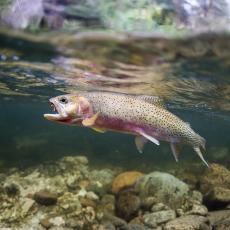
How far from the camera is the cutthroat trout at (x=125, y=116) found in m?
6.33

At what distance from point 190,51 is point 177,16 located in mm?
3112

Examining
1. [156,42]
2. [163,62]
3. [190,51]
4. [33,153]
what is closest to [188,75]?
[163,62]

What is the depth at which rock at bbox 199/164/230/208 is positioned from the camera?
13.7m

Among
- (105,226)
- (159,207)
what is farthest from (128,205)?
(105,226)

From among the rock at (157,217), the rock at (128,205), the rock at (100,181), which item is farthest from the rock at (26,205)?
the rock at (157,217)

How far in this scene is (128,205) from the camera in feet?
44.2

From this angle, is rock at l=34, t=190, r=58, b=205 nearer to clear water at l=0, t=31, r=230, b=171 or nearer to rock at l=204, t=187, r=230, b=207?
clear water at l=0, t=31, r=230, b=171

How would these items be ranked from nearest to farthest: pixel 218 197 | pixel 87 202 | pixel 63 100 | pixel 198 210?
pixel 63 100
pixel 198 210
pixel 218 197
pixel 87 202

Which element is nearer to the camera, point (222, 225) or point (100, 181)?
point (222, 225)

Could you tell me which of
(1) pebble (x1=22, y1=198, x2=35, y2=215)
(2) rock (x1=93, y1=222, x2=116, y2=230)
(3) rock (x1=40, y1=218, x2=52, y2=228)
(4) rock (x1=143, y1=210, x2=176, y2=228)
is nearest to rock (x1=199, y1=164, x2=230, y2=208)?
(4) rock (x1=143, y1=210, x2=176, y2=228)

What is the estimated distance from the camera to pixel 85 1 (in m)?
6.94

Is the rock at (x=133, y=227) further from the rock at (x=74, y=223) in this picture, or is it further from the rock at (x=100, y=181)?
the rock at (x=100, y=181)

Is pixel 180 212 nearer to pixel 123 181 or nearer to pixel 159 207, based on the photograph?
pixel 159 207

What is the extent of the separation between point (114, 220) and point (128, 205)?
3.32 ft
